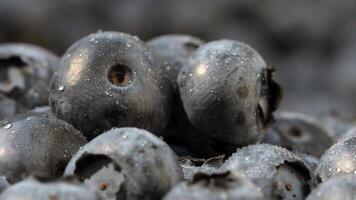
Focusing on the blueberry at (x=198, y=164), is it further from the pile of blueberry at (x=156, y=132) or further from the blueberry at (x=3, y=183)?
the blueberry at (x=3, y=183)

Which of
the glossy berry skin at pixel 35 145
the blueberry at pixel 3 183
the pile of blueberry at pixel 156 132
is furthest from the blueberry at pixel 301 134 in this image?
the blueberry at pixel 3 183

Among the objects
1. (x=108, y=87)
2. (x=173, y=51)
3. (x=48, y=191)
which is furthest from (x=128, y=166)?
(x=173, y=51)

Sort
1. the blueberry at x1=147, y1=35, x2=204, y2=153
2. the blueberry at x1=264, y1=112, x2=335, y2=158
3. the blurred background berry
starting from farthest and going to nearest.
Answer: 1. the blurred background berry
2. the blueberry at x1=264, y1=112, x2=335, y2=158
3. the blueberry at x1=147, y1=35, x2=204, y2=153

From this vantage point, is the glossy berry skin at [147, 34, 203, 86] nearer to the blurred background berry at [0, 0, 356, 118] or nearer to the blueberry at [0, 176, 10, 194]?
the blueberry at [0, 176, 10, 194]

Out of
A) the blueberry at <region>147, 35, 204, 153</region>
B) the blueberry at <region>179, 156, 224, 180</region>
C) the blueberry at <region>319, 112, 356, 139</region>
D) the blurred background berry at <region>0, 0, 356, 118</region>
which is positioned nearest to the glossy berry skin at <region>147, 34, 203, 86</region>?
the blueberry at <region>147, 35, 204, 153</region>

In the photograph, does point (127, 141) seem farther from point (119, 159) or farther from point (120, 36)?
point (120, 36)
